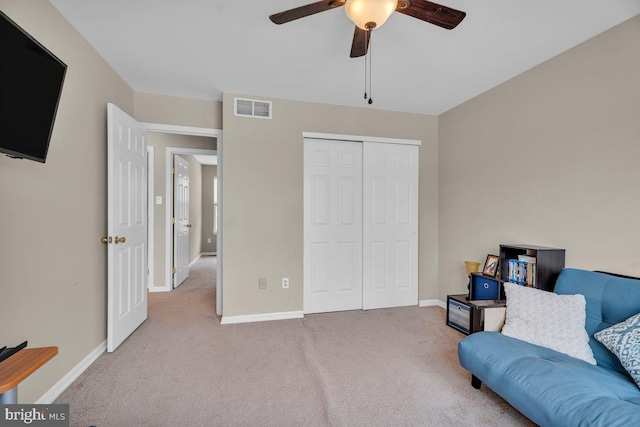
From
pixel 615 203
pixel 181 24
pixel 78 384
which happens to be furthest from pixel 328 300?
pixel 181 24

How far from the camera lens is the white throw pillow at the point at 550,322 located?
1.77 metres

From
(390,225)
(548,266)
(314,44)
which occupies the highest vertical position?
(314,44)

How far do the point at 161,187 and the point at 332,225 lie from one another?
2.67 metres

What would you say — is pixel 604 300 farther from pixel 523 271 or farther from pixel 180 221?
pixel 180 221

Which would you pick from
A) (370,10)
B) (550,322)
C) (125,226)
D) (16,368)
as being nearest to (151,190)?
(125,226)

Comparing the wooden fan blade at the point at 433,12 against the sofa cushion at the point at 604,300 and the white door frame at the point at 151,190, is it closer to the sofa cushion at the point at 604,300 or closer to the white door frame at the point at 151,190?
the sofa cushion at the point at 604,300

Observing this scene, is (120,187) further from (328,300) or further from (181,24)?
(328,300)

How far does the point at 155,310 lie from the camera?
357 cm

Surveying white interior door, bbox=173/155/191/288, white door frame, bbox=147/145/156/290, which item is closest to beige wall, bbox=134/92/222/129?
white door frame, bbox=147/145/156/290

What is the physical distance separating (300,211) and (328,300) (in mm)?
1113

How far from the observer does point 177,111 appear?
3285mm

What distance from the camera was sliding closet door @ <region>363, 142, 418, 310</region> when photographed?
3660mm

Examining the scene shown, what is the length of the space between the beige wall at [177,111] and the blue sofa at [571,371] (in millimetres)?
3240

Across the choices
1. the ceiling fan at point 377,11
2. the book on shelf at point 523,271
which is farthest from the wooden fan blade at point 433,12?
the book on shelf at point 523,271
